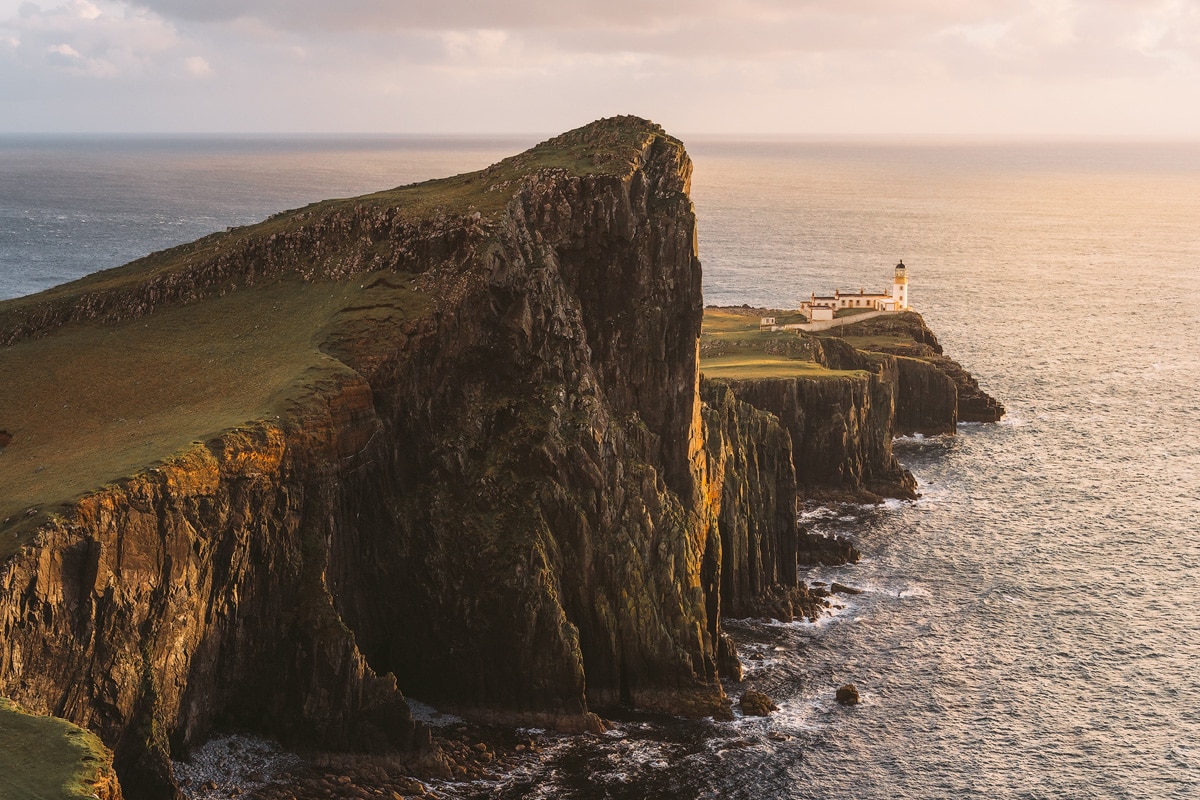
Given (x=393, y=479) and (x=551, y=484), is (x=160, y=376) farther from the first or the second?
(x=551, y=484)

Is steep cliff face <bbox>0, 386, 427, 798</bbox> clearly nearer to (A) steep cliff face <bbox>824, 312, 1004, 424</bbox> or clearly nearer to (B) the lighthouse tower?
(A) steep cliff face <bbox>824, 312, 1004, 424</bbox>

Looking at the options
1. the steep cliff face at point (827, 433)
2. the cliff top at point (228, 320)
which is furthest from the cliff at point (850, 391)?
the cliff top at point (228, 320)

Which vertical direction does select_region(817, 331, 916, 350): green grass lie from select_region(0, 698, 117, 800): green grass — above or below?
above

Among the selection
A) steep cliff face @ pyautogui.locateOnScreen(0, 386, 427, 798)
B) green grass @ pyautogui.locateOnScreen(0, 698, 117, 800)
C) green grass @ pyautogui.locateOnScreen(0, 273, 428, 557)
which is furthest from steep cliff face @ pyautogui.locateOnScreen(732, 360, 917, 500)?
green grass @ pyautogui.locateOnScreen(0, 698, 117, 800)

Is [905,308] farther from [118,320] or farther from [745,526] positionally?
[118,320]

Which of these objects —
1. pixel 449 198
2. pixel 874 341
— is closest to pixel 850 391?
pixel 874 341

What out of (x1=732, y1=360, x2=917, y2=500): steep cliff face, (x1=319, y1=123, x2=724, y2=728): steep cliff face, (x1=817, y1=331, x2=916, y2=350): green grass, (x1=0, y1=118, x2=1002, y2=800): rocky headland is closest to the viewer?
(x1=0, y1=118, x2=1002, y2=800): rocky headland

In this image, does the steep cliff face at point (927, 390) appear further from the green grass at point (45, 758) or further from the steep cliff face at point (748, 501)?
the green grass at point (45, 758)
